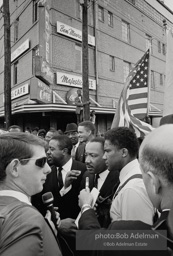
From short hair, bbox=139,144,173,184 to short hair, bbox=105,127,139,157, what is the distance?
1.38m

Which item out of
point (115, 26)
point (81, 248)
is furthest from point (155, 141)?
point (115, 26)

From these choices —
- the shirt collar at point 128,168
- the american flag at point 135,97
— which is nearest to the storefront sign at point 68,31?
the american flag at point 135,97

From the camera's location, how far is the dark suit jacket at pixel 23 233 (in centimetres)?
105

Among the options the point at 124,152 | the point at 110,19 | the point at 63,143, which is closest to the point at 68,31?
the point at 110,19

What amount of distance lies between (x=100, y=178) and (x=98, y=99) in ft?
41.4

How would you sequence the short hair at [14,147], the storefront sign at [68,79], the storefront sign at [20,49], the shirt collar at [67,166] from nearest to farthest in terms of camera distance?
the short hair at [14,147] → the shirt collar at [67,166] → the storefront sign at [68,79] → the storefront sign at [20,49]

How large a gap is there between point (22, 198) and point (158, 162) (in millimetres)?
787

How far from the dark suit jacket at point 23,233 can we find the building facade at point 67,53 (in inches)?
336

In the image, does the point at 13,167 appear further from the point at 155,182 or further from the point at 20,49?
the point at 20,49

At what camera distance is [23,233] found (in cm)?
108

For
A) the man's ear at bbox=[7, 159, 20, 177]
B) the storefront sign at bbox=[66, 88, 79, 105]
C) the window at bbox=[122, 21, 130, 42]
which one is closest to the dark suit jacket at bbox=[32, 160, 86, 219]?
the man's ear at bbox=[7, 159, 20, 177]

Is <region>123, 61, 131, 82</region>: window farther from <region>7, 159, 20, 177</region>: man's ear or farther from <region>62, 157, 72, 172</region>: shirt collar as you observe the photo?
<region>7, 159, 20, 177</region>: man's ear

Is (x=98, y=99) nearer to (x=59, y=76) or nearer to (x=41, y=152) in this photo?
(x=59, y=76)

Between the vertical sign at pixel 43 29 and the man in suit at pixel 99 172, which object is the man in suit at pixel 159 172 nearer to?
the man in suit at pixel 99 172
